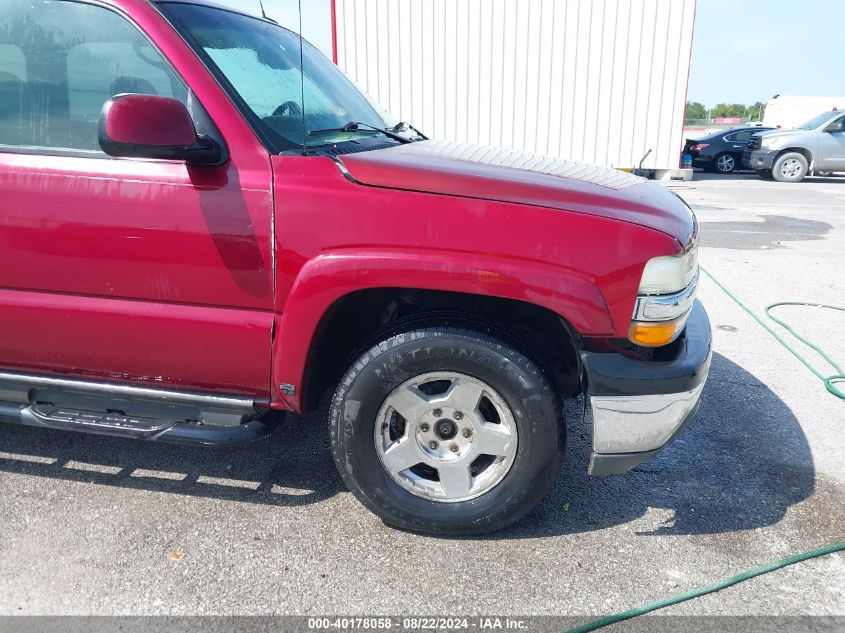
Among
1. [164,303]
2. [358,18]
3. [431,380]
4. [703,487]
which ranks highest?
[358,18]

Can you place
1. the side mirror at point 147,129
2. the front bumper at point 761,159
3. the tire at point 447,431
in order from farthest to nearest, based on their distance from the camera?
the front bumper at point 761,159 → the tire at point 447,431 → the side mirror at point 147,129

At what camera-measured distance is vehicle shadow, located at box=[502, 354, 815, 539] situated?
2650 mm

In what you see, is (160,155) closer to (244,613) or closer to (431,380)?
(431,380)

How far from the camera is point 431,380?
2.37 metres

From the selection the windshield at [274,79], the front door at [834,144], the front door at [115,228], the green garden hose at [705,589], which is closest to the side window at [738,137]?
the front door at [834,144]

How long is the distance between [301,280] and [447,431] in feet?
2.56

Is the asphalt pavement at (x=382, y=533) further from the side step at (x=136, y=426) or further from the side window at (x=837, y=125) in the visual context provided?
the side window at (x=837, y=125)

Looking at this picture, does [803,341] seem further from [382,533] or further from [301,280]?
[301,280]

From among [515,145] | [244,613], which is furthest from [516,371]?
[515,145]

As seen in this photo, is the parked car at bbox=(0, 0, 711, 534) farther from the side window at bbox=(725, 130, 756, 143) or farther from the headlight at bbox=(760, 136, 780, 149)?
the side window at bbox=(725, 130, 756, 143)

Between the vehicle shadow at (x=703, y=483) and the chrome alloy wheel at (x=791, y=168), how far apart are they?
47.5 ft

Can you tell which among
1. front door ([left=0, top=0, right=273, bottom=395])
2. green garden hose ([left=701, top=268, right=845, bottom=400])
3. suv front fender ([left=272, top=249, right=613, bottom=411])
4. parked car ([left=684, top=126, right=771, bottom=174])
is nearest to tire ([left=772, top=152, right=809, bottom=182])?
parked car ([left=684, top=126, right=771, bottom=174])

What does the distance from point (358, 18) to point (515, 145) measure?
451 cm

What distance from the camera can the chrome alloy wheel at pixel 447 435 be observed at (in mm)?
2375
